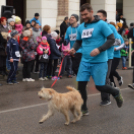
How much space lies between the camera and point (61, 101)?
575cm

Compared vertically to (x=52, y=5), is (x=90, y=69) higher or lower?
lower

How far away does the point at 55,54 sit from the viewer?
39.2 ft

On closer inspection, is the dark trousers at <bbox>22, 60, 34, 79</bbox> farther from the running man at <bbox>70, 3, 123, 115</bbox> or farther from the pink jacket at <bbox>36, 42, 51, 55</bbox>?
the running man at <bbox>70, 3, 123, 115</bbox>

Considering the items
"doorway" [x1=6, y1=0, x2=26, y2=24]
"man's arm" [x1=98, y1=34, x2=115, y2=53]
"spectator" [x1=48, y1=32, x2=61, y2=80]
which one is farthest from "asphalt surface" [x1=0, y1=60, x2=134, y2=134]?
"doorway" [x1=6, y1=0, x2=26, y2=24]

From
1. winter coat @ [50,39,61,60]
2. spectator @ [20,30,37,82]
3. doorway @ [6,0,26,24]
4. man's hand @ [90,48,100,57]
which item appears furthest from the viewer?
doorway @ [6,0,26,24]

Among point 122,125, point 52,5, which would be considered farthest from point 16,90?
point 52,5

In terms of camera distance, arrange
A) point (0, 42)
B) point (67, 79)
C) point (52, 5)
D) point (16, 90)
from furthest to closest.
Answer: point (52, 5) < point (67, 79) < point (0, 42) < point (16, 90)

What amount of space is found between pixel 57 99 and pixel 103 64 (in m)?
1.17

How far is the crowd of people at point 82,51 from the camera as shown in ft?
20.4

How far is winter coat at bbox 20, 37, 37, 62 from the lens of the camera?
1100cm

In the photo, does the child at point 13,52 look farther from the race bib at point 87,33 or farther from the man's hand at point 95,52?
the man's hand at point 95,52

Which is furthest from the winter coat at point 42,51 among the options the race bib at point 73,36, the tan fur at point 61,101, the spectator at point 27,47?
the tan fur at point 61,101

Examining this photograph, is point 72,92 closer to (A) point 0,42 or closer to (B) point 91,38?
(B) point 91,38

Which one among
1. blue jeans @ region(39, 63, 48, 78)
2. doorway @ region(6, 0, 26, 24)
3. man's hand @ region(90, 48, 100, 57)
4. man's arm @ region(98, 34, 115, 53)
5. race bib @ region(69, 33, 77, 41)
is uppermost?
doorway @ region(6, 0, 26, 24)
